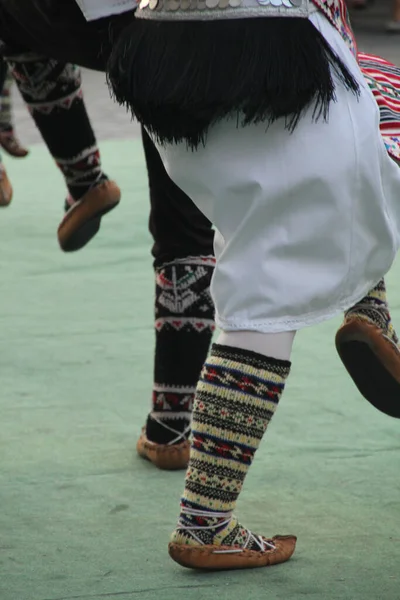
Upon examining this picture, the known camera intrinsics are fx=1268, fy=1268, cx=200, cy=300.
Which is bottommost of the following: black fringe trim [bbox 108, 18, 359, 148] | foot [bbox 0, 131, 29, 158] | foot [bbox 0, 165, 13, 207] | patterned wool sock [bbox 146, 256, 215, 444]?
foot [bbox 0, 131, 29, 158]

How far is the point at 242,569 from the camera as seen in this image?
1709mm

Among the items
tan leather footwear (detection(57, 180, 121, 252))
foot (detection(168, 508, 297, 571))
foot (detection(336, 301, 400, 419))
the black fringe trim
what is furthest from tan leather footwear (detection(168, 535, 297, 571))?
tan leather footwear (detection(57, 180, 121, 252))

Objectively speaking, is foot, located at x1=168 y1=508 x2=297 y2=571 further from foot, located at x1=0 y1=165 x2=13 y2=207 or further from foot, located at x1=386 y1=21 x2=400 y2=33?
foot, located at x1=386 y1=21 x2=400 y2=33

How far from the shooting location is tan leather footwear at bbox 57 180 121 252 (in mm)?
2434

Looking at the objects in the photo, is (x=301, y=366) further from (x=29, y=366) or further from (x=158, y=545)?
(x=158, y=545)

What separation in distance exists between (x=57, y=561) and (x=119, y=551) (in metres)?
0.09

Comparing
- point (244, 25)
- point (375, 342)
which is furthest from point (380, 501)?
point (244, 25)

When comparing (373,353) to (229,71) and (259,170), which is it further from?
(229,71)

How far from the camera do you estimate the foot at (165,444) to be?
84.4 inches

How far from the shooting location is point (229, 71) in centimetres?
147

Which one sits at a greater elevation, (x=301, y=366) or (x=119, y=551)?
(x=119, y=551)

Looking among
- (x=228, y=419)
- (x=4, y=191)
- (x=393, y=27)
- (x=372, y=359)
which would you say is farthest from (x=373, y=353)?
(x=393, y=27)

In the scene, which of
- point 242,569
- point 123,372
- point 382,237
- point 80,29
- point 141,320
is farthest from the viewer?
point 141,320

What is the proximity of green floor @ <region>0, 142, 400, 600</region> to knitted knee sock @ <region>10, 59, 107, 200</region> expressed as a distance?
43 centimetres
